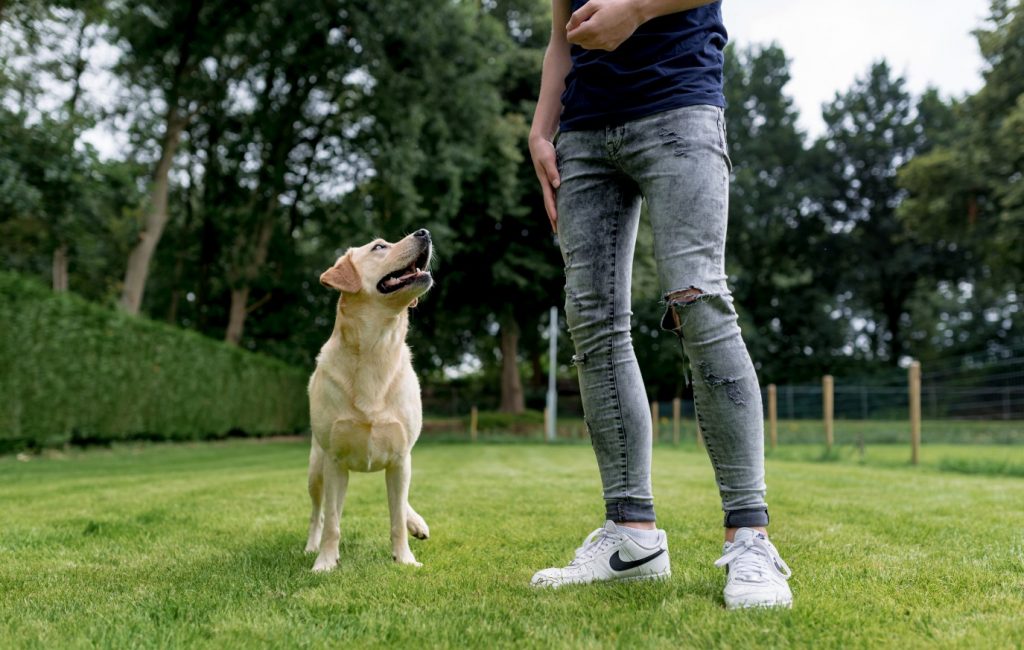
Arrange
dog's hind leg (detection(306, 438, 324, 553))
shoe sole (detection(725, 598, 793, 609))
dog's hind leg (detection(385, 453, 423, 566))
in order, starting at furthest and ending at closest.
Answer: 1. dog's hind leg (detection(306, 438, 324, 553))
2. dog's hind leg (detection(385, 453, 423, 566))
3. shoe sole (detection(725, 598, 793, 609))

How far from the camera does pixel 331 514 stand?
2990 millimetres

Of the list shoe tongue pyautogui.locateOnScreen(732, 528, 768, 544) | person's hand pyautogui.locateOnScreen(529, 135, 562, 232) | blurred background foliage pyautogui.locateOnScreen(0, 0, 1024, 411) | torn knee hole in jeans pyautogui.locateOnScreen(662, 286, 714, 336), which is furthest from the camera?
blurred background foliage pyautogui.locateOnScreen(0, 0, 1024, 411)

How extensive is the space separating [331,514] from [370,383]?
54 cm

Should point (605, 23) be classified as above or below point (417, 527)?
above

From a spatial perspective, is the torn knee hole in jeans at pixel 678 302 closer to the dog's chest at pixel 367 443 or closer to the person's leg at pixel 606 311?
the person's leg at pixel 606 311

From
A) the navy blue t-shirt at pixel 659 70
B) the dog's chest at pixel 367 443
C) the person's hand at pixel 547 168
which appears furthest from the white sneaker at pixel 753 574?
the dog's chest at pixel 367 443

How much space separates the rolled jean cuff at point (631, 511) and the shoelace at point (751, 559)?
0.31 metres

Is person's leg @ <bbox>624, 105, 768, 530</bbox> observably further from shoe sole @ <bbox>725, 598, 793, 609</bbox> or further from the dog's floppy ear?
the dog's floppy ear

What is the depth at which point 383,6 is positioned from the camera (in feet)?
52.9

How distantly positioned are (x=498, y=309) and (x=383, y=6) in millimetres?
9860

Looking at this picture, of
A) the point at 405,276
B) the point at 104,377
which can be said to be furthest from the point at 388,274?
the point at 104,377

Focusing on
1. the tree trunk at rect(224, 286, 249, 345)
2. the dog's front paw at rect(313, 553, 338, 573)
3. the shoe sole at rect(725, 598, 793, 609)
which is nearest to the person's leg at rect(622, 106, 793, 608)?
the shoe sole at rect(725, 598, 793, 609)

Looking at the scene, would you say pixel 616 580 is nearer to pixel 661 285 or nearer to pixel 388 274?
pixel 661 285

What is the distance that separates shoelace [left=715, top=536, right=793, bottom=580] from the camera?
201 cm
